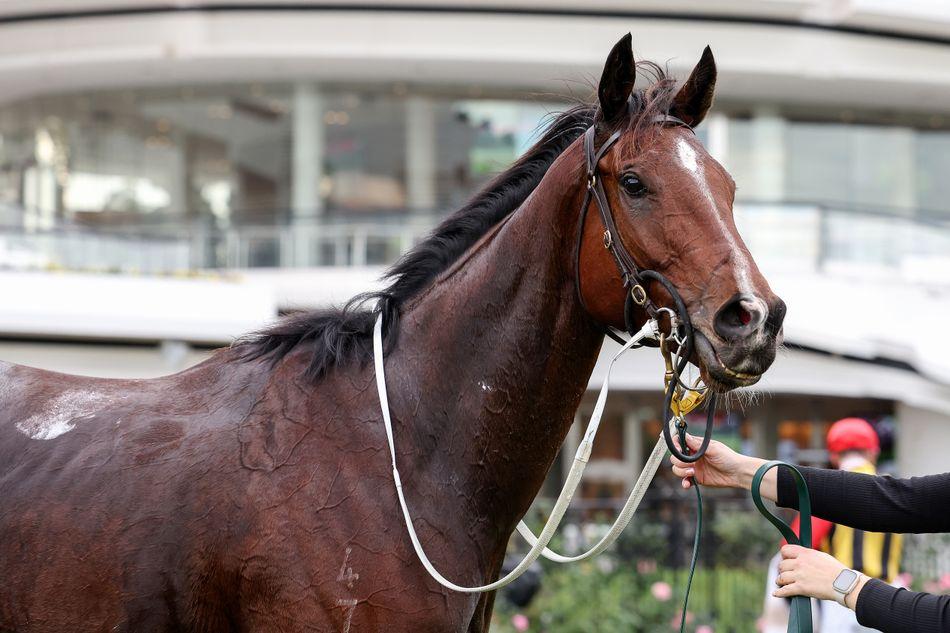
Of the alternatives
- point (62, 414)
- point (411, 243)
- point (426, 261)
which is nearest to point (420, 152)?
point (411, 243)

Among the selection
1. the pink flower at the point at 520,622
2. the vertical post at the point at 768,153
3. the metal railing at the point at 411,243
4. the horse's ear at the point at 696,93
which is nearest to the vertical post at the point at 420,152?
the metal railing at the point at 411,243

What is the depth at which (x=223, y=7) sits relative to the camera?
18.1 metres

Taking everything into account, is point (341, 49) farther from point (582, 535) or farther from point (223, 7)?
point (582, 535)

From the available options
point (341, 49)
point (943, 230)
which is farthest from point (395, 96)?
point (943, 230)

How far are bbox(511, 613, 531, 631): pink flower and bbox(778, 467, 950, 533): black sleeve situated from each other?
5.46m

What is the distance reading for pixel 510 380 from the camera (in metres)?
2.84

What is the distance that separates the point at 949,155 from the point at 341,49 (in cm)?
1351

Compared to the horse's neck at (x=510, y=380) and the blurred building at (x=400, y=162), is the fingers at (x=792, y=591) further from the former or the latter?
the blurred building at (x=400, y=162)

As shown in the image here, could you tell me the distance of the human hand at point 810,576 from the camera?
104 inches

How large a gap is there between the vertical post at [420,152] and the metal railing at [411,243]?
340 centimetres

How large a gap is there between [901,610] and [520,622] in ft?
19.0

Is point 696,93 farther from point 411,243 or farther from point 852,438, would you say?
point 411,243

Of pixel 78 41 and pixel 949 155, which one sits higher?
pixel 78 41

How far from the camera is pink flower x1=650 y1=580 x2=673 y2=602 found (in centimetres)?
833
